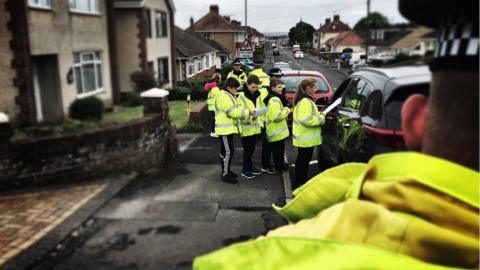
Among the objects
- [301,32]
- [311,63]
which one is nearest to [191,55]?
[311,63]

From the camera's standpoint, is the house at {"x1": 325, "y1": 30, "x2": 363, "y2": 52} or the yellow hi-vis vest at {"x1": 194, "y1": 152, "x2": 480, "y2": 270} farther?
the house at {"x1": 325, "y1": 30, "x2": 363, "y2": 52}

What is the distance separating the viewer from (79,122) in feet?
5.02

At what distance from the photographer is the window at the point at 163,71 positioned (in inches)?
63.3

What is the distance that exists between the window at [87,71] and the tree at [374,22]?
0.75 meters

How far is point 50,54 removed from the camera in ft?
4.13

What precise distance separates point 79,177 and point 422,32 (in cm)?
356

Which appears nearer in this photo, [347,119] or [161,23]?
[161,23]

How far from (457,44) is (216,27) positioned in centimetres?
139

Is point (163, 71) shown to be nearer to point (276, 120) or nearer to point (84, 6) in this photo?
point (84, 6)

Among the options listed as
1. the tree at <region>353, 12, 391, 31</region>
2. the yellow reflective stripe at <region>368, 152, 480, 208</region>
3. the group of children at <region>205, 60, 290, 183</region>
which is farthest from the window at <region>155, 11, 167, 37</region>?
the group of children at <region>205, 60, 290, 183</region>

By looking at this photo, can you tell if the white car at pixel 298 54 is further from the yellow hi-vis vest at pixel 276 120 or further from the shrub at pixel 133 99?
the yellow hi-vis vest at pixel 276 120

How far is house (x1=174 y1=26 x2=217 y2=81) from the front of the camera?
1.73 m

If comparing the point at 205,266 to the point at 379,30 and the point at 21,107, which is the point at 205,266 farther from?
the point at 21,107

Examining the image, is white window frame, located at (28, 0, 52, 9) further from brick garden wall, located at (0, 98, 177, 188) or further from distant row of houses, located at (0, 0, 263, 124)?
brick garden wall, located at (0, 98, 177, 188)
